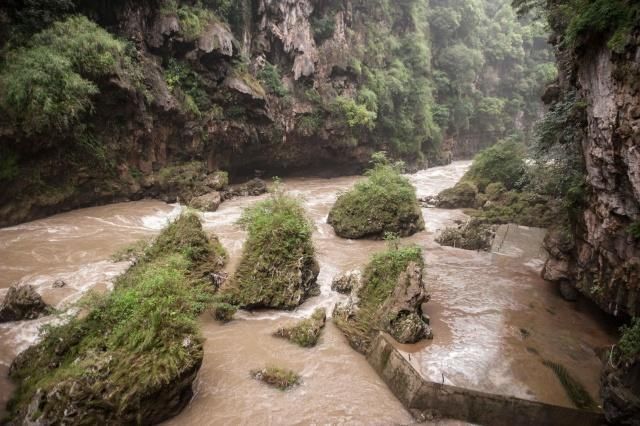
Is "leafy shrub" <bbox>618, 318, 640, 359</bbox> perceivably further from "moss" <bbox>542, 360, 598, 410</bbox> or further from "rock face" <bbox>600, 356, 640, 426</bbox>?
"moss" <bbox>542, 360, 598, 410</bbox>

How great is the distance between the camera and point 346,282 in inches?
390

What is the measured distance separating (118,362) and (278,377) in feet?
8.24

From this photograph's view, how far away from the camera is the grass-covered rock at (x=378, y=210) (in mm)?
14242

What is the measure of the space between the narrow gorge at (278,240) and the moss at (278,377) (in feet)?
0.12

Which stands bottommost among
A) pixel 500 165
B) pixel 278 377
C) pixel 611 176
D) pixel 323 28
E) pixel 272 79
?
pixel 278 377

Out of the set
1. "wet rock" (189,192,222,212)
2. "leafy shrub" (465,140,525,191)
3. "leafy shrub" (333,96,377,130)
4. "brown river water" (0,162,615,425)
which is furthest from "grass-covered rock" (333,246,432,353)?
"leafy shrub" (333,96,377,130)

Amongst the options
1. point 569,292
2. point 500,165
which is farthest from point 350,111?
point 569,292

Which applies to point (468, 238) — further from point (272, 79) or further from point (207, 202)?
point (272, 79)

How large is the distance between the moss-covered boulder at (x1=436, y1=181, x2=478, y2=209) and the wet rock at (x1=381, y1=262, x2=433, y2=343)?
13270 mm

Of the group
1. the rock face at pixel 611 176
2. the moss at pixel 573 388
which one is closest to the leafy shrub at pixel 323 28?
the rock face at pixel 611 176

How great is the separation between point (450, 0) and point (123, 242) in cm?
4157

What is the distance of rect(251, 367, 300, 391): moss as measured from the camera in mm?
6375

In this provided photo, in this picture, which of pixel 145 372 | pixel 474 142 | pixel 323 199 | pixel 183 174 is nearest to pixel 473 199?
pixel 323 199

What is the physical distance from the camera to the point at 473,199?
67.5 feet
